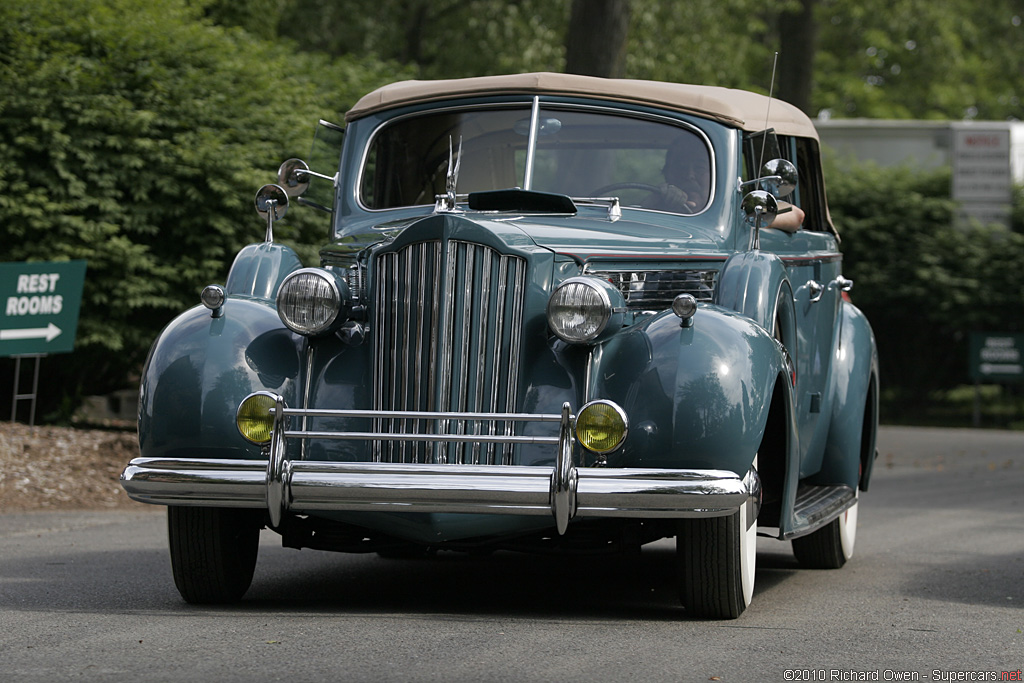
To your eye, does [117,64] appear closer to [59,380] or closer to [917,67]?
[59,380]

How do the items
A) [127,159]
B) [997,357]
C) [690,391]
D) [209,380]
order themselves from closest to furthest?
[690,391] < [209,380] < [127,159] < [997,357]

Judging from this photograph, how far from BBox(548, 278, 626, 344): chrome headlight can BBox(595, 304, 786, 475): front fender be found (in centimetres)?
16

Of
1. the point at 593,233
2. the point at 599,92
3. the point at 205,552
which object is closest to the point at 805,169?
the point at 599,92

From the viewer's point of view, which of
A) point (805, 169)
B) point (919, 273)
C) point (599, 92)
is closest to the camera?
point (599, 92)

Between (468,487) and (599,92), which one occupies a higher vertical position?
(599,92)

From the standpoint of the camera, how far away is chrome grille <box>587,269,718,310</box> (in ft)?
19.1

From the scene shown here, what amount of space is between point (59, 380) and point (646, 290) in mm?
8511

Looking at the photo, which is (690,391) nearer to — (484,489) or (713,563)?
(713,563)

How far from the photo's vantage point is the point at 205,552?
5.66m

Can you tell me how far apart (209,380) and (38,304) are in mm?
6245

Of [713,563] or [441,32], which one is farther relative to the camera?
[441,32]

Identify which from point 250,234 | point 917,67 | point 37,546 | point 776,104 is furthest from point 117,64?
point 917,67

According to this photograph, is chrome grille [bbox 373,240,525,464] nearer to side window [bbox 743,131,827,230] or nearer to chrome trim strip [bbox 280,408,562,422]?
chrome trim strip [bbox 280,408,562,422]

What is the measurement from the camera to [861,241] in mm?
19781
